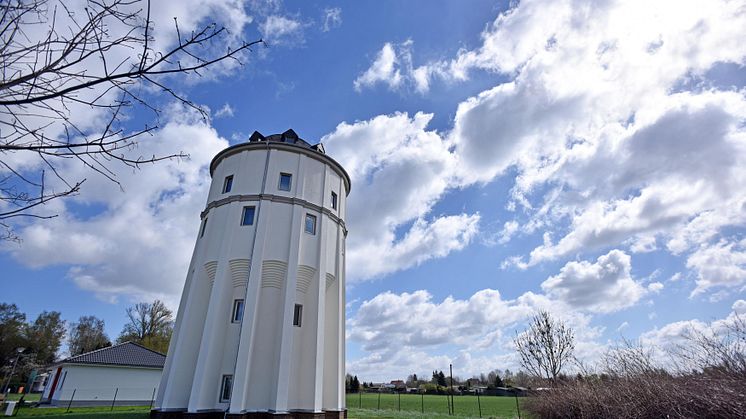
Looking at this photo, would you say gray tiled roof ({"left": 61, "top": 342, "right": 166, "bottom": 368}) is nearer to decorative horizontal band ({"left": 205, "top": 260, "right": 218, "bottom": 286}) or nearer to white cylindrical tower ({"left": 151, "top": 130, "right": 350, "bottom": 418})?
white cylindrical tower ({"left": 151, "top": 130, "right": 350, "bottom": 418})

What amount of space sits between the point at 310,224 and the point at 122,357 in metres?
23.5

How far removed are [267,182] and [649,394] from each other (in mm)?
14472

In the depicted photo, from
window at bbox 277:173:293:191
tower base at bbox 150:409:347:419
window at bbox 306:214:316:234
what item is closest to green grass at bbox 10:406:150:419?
tower base at bbox 150:409:347:419

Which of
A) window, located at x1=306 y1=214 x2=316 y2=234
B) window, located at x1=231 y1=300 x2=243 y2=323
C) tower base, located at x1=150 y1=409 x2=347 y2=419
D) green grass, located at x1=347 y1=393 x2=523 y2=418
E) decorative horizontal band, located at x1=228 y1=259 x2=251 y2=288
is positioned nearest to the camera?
tower base, located at x1=150 y1=409 x2=347 y2=419

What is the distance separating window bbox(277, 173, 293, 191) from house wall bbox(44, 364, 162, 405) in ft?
→ 74.8

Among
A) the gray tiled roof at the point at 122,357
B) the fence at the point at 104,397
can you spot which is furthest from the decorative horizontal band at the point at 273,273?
the fence at the point at 104,397

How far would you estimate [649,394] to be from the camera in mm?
6820

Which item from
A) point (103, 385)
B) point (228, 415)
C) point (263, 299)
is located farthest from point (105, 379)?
point (228, 415)

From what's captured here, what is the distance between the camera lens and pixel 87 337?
53312 mm

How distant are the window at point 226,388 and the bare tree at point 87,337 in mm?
49384

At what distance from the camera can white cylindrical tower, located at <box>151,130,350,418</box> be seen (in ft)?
42.8

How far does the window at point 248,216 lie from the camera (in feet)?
50.9

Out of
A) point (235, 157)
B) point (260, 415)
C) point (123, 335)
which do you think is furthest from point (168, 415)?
point (123, 335)

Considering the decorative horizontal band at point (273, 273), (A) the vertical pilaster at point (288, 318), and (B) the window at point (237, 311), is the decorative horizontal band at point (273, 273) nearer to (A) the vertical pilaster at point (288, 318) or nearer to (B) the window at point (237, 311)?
(A) the vertical pilaster at point (288, 318)
